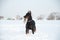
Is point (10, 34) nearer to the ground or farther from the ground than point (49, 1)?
nearer to the ground

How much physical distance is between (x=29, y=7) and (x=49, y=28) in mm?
470

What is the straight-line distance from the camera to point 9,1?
1741 millimetres

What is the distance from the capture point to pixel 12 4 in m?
1.75

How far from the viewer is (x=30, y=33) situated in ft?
5.60

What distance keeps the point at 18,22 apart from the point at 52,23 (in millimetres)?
551

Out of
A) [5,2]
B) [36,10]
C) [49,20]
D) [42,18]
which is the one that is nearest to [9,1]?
[5,2]

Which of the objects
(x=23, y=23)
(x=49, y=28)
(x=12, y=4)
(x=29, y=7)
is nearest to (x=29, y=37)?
(x=23, y=23)

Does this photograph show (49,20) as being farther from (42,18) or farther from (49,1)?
(49,1)

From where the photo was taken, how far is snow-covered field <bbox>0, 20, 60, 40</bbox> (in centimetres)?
170

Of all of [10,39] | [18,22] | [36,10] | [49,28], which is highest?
[36,10]

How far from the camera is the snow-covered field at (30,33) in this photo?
170 centimetres

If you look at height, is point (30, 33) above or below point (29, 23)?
below

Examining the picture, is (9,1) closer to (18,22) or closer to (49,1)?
(18,22)

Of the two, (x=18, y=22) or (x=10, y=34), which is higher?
(x=18, y=22)
